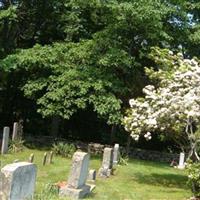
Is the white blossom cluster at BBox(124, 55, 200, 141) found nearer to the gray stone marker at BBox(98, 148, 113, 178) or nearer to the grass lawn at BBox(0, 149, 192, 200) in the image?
the gray stone marker at BBox(98, 148, 113, 178)

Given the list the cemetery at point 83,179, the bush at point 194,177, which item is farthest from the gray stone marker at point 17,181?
the bush at point 194,177

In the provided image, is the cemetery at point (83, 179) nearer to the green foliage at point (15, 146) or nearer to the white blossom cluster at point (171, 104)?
the green foliage at point (15, 146)

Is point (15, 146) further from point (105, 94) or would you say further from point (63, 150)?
point (105, 94)

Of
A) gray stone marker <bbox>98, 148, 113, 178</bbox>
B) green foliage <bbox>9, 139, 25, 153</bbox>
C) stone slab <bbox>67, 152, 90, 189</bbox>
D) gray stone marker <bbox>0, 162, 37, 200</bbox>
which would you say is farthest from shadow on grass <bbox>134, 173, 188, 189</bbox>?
gray stone marker <bbox>0, 162, 37, 200</bbox>

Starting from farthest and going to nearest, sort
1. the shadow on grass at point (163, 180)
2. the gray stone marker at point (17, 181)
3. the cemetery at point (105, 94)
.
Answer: the shadow on grass at point (163, 180) < the cemetery at point (105, 94) < the gray stone marker at point (17, 181)

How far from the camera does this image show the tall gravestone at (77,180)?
530 inches

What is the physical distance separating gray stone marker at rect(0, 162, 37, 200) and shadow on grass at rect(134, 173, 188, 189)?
9.46 meters

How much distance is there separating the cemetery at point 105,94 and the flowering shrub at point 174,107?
38mm

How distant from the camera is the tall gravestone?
1345cm

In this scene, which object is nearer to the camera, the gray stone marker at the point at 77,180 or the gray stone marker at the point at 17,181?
the gray stone marker at the point at 17,181

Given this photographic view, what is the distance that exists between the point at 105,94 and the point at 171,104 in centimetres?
821

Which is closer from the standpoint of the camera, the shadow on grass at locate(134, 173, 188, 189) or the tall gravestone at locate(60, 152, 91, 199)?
the tall gravestone at locate(60, 152, 91, 199)

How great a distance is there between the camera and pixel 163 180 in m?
20.3

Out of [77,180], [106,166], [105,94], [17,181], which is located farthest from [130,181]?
[17,181]
